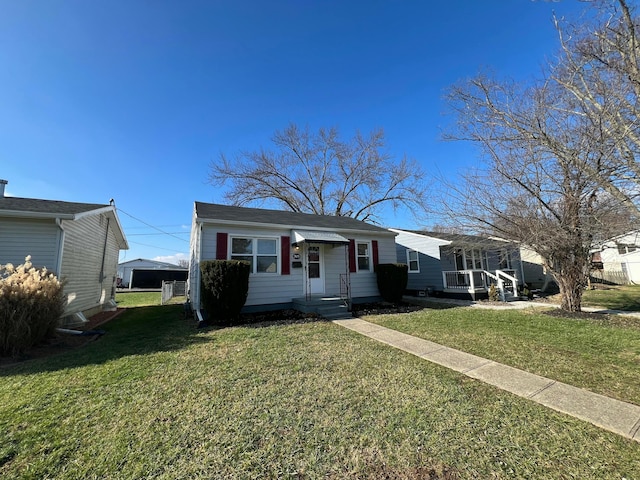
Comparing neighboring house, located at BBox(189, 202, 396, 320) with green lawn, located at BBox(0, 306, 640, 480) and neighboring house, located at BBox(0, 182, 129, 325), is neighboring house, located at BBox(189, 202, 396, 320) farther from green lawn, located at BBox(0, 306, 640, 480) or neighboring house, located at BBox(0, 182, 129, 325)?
green lawn, located at BBox(0, 306, 640, 480)

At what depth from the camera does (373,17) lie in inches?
401

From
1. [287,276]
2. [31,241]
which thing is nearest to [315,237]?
[287,276]

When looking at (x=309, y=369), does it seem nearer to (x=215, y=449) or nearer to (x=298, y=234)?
(x=215, y=449)

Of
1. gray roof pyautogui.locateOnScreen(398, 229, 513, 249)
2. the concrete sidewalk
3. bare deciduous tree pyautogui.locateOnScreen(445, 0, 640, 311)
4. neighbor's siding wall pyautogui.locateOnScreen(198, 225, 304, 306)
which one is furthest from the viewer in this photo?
gray roof pyautogui.locateOnScreen(398, 229, 513, 249)

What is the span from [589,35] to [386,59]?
7.85m

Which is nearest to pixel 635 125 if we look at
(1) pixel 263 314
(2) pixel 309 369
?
(2) pixel 309 369

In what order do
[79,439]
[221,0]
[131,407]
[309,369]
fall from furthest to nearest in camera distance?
[221,0]
[309,369]
[131,407]
[79,439]

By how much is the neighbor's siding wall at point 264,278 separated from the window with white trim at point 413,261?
929 cm

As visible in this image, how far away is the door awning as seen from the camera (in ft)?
31.9

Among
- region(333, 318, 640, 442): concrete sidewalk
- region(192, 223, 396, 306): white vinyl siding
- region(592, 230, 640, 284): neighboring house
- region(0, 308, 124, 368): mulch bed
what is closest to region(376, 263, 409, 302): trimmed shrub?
region(192, 223, 396, 306): white vinyl siding

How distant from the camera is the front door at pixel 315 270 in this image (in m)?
10.6

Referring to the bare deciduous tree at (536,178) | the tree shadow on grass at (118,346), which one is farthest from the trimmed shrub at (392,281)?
the tree shadow on grass at (118,346)

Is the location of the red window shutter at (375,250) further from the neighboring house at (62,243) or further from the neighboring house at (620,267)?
the neighboring house at (620,267)

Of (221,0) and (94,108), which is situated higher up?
(221,0)
